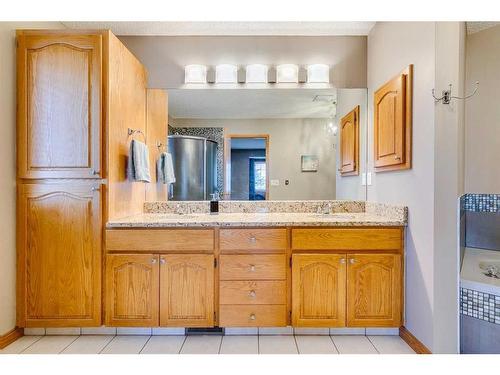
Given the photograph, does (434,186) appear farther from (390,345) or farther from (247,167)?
(247,167)

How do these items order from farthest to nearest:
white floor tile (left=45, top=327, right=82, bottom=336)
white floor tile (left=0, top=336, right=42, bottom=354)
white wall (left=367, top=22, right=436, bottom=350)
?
1. white floor tile (left=45, top=327, right=82, bottom=336)
2. white floor tile (left=0, top=336, right=42, bottom=354)
3. white wall (left=367, top=22, right=436, bottom=350)

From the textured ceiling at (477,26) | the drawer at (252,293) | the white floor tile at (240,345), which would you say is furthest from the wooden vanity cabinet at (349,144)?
the white floor tile at (240,345)

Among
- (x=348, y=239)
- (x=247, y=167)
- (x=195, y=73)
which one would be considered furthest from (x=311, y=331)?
(x=195, y=73)

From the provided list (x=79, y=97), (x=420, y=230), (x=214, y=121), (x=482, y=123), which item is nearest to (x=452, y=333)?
(x=420, y=230)

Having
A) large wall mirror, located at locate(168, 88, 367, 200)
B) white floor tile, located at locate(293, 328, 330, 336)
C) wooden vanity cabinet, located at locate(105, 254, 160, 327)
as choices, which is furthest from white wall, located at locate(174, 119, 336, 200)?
wooden vanity cabinet, located at locate(105, 254, 160, 327)

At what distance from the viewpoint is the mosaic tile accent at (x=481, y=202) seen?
254cm

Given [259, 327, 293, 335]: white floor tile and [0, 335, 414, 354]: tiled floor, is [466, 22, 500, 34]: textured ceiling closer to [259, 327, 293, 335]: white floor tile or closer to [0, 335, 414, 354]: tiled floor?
[0, 335, 414, 354]: tiled floor

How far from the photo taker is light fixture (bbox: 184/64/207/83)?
2.71 m

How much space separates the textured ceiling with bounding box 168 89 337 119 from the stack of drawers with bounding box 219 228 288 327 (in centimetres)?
109

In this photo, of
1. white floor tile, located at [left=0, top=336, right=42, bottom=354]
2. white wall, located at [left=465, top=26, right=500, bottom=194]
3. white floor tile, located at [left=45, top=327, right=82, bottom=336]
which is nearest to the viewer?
white floor tile, located at [left=0, top=336, right=42, bottom=354]

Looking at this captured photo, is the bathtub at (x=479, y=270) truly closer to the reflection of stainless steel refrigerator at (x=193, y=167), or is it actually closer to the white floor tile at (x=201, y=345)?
the white floor tile at (x=201, y=345)

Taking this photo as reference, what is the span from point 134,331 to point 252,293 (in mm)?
865

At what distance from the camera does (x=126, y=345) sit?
2109mm

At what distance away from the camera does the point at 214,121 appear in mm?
2750
